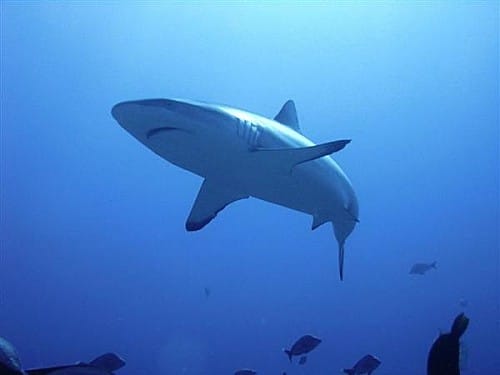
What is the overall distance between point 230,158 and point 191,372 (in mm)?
62850

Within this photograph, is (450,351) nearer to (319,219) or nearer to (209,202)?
(209,202)

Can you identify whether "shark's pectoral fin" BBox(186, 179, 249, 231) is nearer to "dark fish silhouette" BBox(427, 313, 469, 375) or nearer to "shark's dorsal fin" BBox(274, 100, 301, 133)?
"shark's dorsal fin" BBox(274, 100, 301, 133)

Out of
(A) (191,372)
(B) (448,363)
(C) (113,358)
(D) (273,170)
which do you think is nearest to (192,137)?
(D) (273,170)

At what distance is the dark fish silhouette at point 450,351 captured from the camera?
2273 millimetres

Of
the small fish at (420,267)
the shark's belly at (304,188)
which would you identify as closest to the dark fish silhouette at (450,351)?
the shark's belly at (304,188)

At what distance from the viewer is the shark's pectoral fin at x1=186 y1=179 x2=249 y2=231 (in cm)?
587

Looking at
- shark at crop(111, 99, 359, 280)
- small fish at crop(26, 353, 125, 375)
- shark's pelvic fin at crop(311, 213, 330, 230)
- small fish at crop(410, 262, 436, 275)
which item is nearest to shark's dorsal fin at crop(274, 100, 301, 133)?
shark at crop(111, 99, 359, 280)

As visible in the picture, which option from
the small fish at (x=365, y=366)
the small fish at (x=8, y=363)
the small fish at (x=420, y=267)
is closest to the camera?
the small fish at (x=8, y=363)

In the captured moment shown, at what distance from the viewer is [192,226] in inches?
229

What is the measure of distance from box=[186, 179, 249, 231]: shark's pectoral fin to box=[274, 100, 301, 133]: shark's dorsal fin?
1.08 m

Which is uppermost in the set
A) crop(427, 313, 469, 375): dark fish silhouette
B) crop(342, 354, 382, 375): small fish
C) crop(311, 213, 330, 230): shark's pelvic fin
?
crop(311, 213, 330, 230): shark's pelvic fin

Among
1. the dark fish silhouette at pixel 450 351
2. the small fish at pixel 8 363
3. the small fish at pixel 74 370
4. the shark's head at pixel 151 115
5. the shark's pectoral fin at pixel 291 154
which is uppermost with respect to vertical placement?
the shark's head at pixel 151 115

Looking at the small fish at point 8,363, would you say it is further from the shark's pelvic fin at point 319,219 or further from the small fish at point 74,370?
the shark's pelvic fin at point 319,219

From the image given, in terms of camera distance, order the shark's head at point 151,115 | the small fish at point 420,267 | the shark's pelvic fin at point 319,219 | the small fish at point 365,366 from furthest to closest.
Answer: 1. the small fish at point 420,267
2. the small fish at point 365,366
3. the shark's pelvic fin at point 319,219
4. the shark's head at point 151,115
